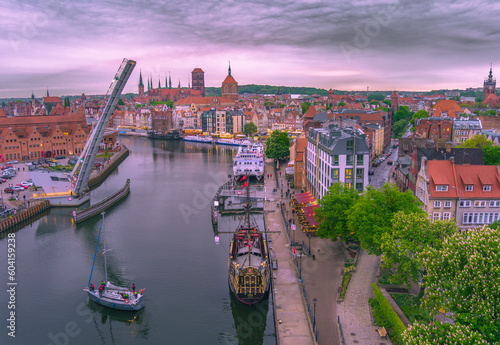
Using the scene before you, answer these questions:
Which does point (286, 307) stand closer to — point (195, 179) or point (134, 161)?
point (195, 179)

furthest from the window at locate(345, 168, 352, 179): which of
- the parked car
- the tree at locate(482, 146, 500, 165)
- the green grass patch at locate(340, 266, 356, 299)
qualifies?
the parked car

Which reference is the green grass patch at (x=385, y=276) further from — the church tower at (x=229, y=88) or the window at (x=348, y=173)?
the church tower at (x=229, y=88)

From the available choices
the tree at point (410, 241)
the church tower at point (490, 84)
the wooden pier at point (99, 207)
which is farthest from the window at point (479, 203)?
the church tower at point (490, 84)

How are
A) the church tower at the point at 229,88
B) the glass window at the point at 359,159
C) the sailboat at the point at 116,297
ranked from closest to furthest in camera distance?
the sailboat at the point at 116,297
the glass window at the point at 359,159
the church tower at the point at 229,88

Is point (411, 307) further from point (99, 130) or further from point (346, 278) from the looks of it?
point (99, 130)

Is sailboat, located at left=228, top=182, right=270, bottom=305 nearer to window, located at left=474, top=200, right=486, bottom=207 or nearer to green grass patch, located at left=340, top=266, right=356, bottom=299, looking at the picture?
green grass patch, located at left=340, top=266, right=356, bottom=299

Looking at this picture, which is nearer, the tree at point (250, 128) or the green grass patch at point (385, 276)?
the green grass patch at point (385, 276)
